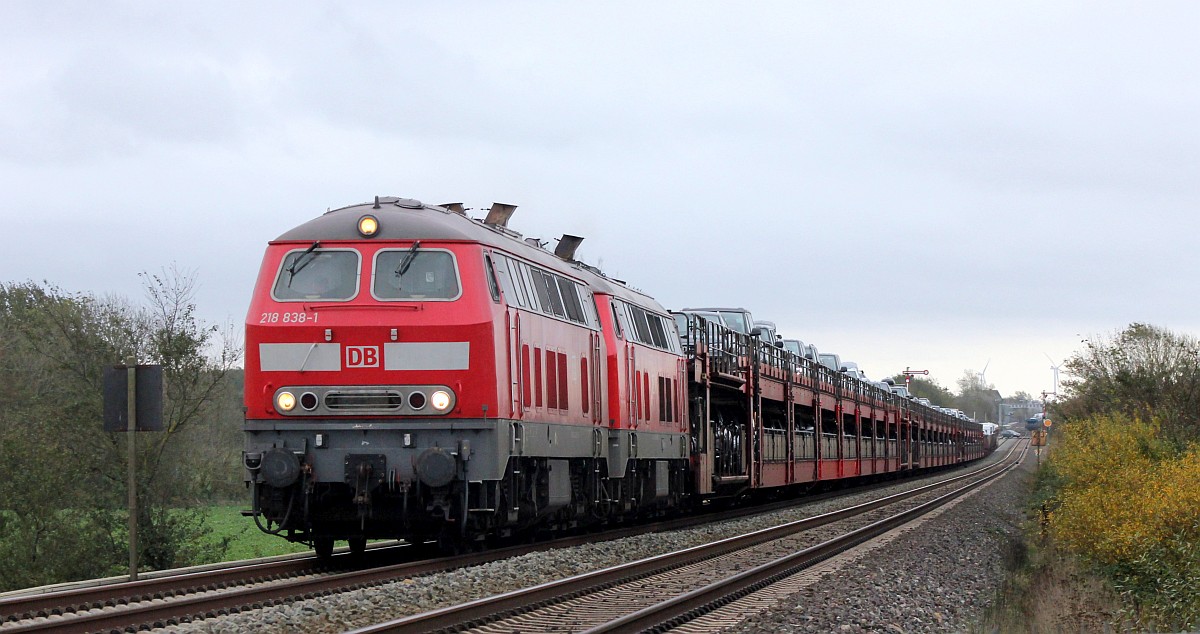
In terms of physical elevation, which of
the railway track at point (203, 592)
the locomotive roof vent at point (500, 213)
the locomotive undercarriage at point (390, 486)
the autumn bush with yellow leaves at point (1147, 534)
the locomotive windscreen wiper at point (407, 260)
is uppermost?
the locomotive roof vent at point (500, 213)

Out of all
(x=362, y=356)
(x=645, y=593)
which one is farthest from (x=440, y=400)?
(x=645, y=593)

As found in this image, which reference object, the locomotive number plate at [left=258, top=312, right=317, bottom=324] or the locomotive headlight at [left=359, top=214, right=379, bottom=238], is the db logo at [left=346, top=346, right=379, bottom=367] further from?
the locomotive headlight at [left=359, top=214, right=379, bottom=238]

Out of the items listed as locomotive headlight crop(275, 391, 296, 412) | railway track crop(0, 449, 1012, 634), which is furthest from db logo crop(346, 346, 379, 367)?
railway track crop(0, 449, 1012, 634)

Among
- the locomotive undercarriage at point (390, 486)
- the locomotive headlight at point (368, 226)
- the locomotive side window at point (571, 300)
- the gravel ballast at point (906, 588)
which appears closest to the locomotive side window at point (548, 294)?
the locomotive side window at point (571, 300)

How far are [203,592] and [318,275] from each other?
12.5 feet

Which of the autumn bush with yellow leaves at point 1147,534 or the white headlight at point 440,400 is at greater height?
the white headlight at point 440,400

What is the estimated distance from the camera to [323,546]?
14312mm

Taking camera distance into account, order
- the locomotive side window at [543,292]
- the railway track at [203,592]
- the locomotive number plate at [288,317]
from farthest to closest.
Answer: the locomotive side window at [543,292] → the locomotive number plate at [288,317] → the railway track at [203,592]

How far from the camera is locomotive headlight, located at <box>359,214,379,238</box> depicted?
544 inches

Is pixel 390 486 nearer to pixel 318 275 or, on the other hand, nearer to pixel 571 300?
pixel 318 275

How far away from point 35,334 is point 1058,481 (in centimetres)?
2727

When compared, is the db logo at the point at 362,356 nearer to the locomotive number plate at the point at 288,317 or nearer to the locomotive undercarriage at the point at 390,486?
the locomotive number plate at the point at 288,317

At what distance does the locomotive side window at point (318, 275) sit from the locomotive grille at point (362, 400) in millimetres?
1062

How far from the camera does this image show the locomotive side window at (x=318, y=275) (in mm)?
13633
